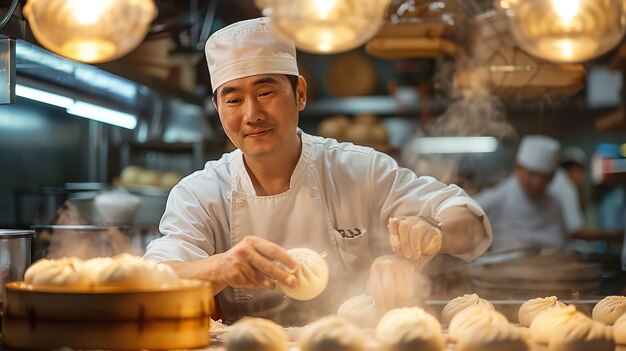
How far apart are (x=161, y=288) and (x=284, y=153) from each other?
A: 1.10 meters

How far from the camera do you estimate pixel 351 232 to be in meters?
2.72

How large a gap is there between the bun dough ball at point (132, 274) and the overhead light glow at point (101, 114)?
1846 mm

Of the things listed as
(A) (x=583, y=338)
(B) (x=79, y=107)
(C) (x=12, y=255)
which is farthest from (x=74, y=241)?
(A) (x=583, y=338)

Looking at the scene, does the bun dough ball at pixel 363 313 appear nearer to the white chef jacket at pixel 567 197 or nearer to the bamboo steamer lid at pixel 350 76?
the bamboo steamer lid at pixel 350 76

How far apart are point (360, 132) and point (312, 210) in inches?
115

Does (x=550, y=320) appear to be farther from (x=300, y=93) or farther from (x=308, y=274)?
(x=300, y=93)

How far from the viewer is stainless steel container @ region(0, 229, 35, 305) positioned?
6.73 feet

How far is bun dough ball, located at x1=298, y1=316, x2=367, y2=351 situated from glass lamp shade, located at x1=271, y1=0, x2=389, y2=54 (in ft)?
1.83

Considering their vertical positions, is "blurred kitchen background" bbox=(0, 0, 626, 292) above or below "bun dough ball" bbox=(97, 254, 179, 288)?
above

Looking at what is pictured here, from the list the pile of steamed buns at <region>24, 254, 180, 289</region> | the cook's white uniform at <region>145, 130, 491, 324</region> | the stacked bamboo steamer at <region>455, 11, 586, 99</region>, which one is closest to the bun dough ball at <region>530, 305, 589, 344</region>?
the cook's white uniform at <region>145, 130, 491, 324</region>

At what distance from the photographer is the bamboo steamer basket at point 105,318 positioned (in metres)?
1.61

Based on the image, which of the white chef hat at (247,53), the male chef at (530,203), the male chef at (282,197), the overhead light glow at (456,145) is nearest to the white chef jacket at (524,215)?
the male chef at (530,203)

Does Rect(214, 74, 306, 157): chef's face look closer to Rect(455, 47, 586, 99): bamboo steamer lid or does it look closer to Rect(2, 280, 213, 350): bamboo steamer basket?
Rect(2, 280, 213, 350): bamboo steamer basket

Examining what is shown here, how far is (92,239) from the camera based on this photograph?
3105 mm
